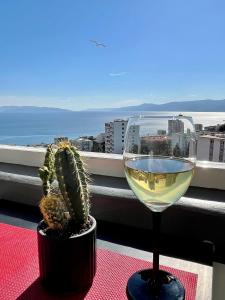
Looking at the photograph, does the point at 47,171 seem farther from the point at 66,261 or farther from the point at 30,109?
the point at 30,109

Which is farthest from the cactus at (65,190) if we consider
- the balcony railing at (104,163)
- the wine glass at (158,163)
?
the balcony railing at (104,163)

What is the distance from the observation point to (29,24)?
16.7 feet

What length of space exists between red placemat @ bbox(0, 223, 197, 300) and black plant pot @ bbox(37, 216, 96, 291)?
0.07 ft

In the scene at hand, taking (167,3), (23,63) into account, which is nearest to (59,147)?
(167,3)

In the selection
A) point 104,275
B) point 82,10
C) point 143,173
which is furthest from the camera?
point 82,10

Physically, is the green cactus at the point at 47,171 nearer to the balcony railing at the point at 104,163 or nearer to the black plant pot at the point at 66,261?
the black plant pot at the point at 66,261

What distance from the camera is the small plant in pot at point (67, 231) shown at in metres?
0.54

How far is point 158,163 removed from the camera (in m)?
0.53

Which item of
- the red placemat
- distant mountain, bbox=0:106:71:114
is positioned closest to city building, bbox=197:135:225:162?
the red placemat

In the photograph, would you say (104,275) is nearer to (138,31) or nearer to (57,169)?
(57,169)

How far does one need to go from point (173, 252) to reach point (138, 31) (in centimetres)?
461

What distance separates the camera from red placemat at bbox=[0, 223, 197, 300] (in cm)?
56

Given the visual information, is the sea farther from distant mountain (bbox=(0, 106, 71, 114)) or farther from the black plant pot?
the black plant pot

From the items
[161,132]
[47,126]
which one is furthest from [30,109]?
[161,132]
